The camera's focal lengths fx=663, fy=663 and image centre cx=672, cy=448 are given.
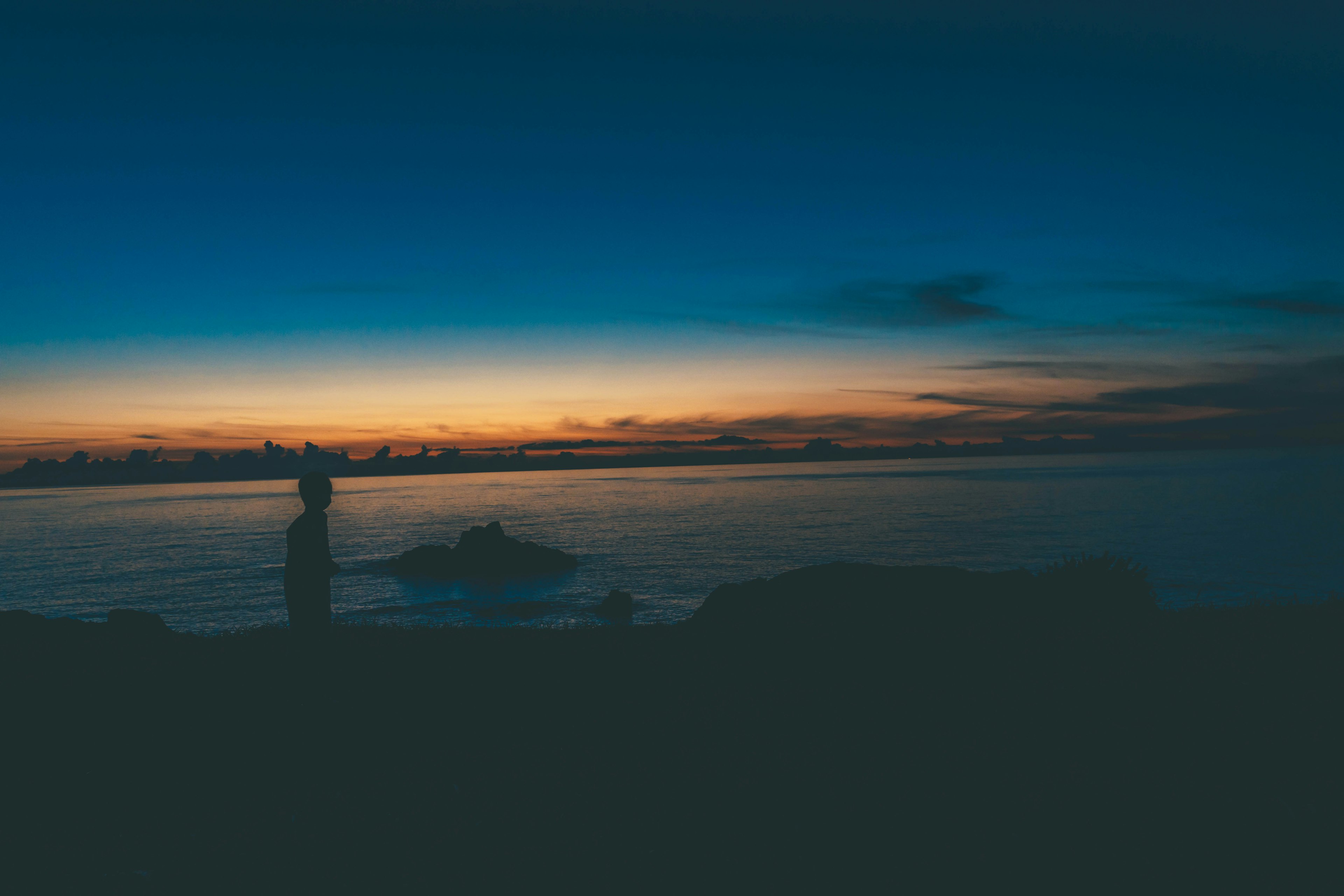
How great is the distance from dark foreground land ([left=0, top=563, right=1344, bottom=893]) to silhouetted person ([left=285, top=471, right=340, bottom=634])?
0.46m

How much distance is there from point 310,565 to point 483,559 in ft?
125

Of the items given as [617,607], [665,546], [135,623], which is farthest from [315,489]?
[665,546]

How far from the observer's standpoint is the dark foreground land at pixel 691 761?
558 cm

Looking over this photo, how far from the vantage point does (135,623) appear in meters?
15.5

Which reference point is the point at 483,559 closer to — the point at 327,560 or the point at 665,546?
the point at 665,546

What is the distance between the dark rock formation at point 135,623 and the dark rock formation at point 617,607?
17.7 meters

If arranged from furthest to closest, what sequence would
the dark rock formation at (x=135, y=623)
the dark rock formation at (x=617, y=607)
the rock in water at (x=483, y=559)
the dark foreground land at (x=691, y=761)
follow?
the rock in water at (x=483, y=559), the dark rock formation at (x=617, y=607), the dark rock formation at (x=135, y=623), the dark foreground land at (x=691, y=761)

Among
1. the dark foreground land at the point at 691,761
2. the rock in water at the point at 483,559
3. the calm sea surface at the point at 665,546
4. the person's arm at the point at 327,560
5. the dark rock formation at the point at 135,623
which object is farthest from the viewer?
the rock in water at the point at 483,559

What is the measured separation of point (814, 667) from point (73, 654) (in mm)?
12656

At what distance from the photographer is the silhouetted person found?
30.1 feet

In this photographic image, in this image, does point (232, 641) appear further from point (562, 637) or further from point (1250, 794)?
Answer: point (1250, 794)

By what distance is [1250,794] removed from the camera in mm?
6398

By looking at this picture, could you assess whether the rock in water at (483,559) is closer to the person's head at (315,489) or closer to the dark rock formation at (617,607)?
the dark rock formation at (617,607)

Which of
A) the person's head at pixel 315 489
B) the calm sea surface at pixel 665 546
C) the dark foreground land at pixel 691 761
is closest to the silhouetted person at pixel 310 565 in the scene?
the person's head at pixel 315 489
